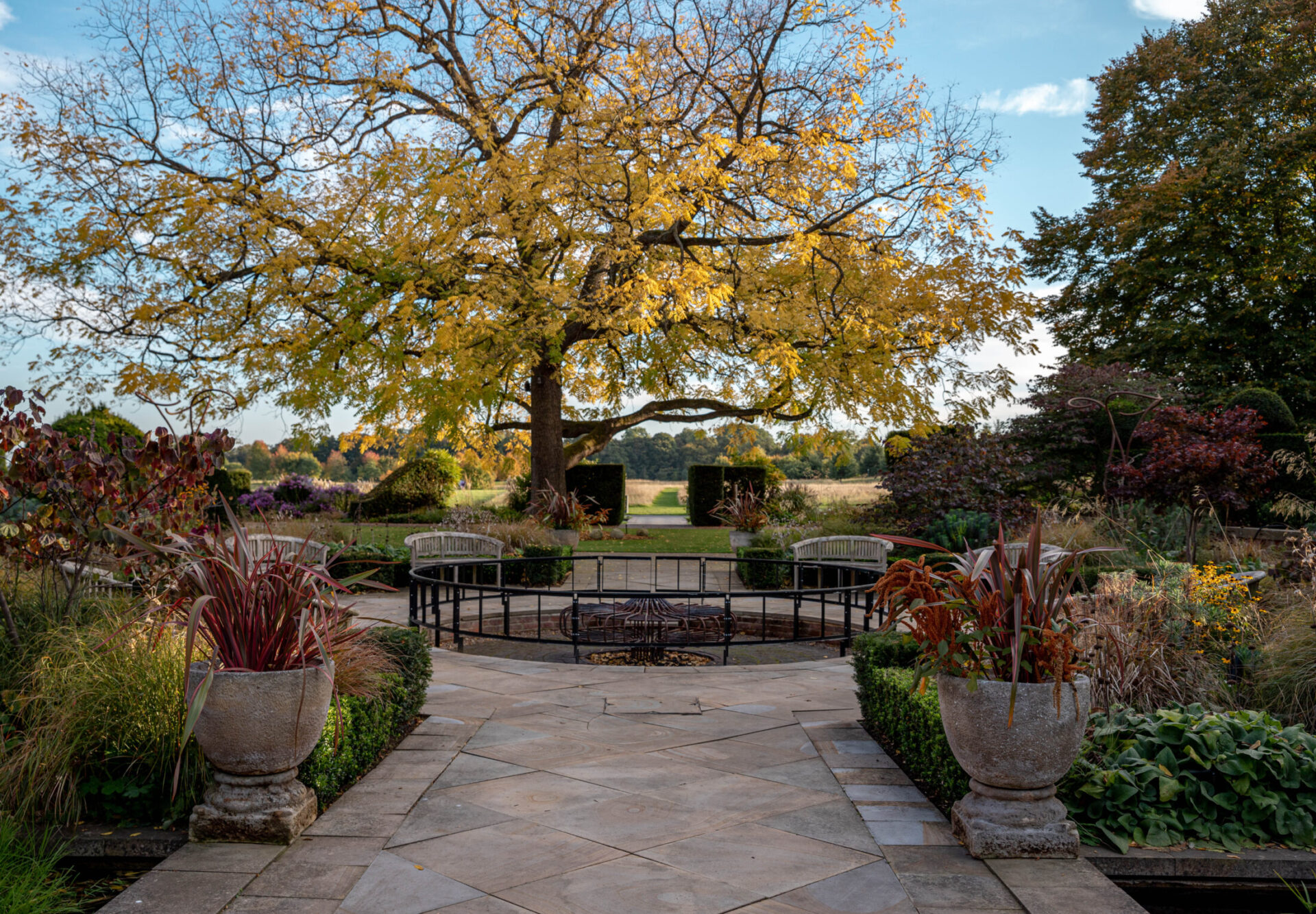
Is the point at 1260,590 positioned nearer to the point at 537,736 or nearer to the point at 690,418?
the point at 537,736

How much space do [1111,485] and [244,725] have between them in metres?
12.4

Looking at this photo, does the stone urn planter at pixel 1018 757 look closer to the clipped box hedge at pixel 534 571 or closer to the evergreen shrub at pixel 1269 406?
the clipped box hedge at pixel 534 571

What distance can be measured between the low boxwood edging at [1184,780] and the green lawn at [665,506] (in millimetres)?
24515

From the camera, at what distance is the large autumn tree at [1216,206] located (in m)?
21.0

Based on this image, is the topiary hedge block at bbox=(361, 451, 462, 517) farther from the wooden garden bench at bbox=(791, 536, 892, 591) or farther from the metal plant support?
the metal plant support

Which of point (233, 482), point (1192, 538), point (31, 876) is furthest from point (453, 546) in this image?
point (233, 482)

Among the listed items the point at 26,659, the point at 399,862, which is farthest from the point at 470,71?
the point at 399,862

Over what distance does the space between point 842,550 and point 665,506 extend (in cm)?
2260

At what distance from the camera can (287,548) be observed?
16.8 feet

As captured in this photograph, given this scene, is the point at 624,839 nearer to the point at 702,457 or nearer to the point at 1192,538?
the point at 1192,538

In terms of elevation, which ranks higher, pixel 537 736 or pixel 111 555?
pixel 111 555

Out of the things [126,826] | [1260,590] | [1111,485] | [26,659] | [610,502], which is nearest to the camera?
[126,826]

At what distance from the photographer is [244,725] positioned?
3.31 metres

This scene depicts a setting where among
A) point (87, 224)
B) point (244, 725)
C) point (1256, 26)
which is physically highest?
point (1256, 26)
